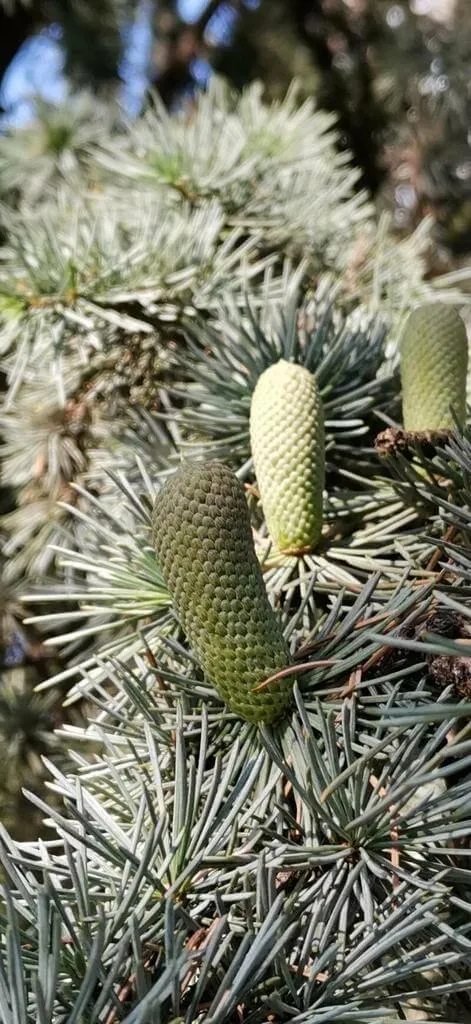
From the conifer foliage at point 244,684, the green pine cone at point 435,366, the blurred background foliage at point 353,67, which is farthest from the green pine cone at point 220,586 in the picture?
the blurred background foliage at point 353,67

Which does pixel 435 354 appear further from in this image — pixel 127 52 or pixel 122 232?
pixel 127 52

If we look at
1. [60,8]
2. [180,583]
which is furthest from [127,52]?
[180,583]

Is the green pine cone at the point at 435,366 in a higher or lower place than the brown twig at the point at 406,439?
higher

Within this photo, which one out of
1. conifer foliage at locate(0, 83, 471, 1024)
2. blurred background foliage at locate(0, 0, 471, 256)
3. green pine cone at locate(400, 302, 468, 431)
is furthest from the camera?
blurred background foliage at locate(0, 0, 471, 256)

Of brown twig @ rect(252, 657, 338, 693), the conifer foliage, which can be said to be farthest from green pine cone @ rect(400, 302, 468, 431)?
brown twig @ rect(252, 657, 338, 693)

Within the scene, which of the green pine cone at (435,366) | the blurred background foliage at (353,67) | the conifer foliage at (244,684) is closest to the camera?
A: the conifer foliage at (244,684)

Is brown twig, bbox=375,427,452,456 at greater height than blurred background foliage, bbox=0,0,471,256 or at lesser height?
lesser

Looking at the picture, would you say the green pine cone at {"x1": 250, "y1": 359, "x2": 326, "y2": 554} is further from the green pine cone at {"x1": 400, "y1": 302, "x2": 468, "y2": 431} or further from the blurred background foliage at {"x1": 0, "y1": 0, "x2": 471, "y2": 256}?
the blurred background foliage at {"x1": 0, "y1": 0, "x2": 471, "y2": 256}

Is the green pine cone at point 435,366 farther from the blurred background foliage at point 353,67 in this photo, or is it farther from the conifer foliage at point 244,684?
the blurred background foliage at point 353,67
